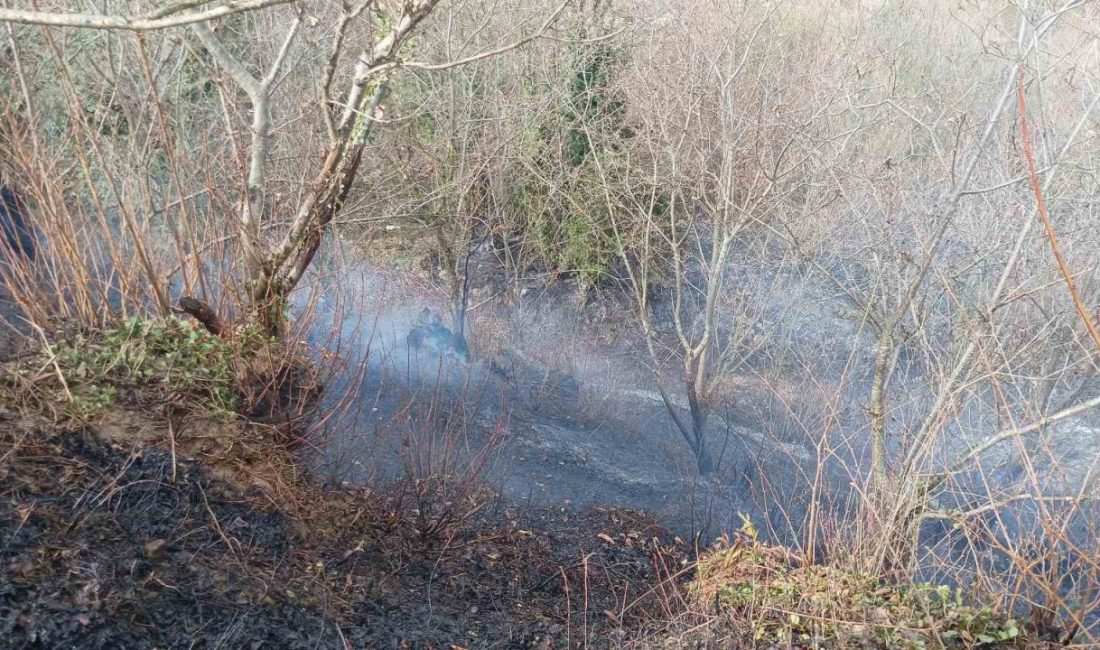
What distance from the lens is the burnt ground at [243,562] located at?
3172 mm

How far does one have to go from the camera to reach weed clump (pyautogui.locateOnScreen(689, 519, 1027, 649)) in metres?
3.64

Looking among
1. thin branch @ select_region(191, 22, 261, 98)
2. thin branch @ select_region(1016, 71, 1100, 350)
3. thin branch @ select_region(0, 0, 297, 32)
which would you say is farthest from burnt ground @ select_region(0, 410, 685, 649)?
thin branch @ select_region(1016, 71, 1100, 350)

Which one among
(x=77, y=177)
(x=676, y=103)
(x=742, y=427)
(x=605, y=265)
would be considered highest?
(x=676, y=103)

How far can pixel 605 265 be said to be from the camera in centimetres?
1141

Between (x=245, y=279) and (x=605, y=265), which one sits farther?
(x=605, y=265)

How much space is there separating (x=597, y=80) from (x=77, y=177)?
20.2 ft

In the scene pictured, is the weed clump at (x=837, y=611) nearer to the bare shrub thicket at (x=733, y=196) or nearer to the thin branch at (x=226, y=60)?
the bare shrub thicket at (x=733, y=196)

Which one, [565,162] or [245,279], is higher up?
[565,162]

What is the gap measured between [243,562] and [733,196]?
212 inches

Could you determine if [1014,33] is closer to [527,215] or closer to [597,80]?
[597,80]

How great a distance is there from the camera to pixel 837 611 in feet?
12.4

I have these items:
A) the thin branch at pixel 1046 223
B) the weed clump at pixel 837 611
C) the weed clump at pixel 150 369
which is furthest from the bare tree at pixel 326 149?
the weed clump at pixel 837 611

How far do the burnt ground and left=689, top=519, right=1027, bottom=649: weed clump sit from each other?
0.53 metres

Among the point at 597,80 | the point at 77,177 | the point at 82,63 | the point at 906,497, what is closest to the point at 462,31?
the point at 597,80
